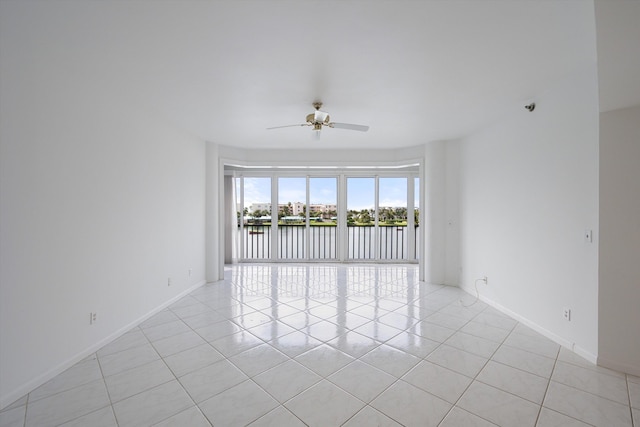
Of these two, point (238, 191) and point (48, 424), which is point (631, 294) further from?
point (238, 191)

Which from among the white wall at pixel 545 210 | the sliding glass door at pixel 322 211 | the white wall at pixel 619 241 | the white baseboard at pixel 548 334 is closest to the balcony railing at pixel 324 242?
the sliding glass door at pixel 322 211

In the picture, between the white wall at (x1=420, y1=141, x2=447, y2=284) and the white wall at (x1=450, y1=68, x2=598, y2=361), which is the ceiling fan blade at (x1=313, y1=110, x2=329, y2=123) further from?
the white wall at (x1=420, y1=141, x2=447, y2=284)

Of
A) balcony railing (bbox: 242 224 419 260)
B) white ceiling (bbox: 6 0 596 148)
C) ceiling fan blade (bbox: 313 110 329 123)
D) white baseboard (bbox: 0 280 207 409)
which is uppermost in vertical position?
white ceiling (bbox: 6 0 596 148)

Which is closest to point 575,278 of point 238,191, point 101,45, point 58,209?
point 101,45

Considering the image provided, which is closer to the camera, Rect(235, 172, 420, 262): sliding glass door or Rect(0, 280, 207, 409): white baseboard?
Rect(0, 280, 207, 409): white baseboard

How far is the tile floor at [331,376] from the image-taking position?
5.61ft

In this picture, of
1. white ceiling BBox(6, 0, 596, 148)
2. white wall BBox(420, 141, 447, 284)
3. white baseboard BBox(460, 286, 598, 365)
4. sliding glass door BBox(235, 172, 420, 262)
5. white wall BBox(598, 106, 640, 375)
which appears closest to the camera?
white ceiling BBox(6, 0, 596, 148)

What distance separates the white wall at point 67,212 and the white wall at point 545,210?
4394 mm

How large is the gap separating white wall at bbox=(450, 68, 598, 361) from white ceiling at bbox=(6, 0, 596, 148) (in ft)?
0.98

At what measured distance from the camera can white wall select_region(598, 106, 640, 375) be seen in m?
2.10

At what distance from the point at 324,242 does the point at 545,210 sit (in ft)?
14.9

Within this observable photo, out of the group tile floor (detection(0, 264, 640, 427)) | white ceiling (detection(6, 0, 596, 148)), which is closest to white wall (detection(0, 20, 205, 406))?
white ceiling (detection(6, 0, 596, 148))

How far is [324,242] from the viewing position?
261 inches

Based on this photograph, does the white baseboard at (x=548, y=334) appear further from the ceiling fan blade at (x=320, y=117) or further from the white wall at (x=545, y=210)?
the ceiling fan blade at (x=320, y=117)
